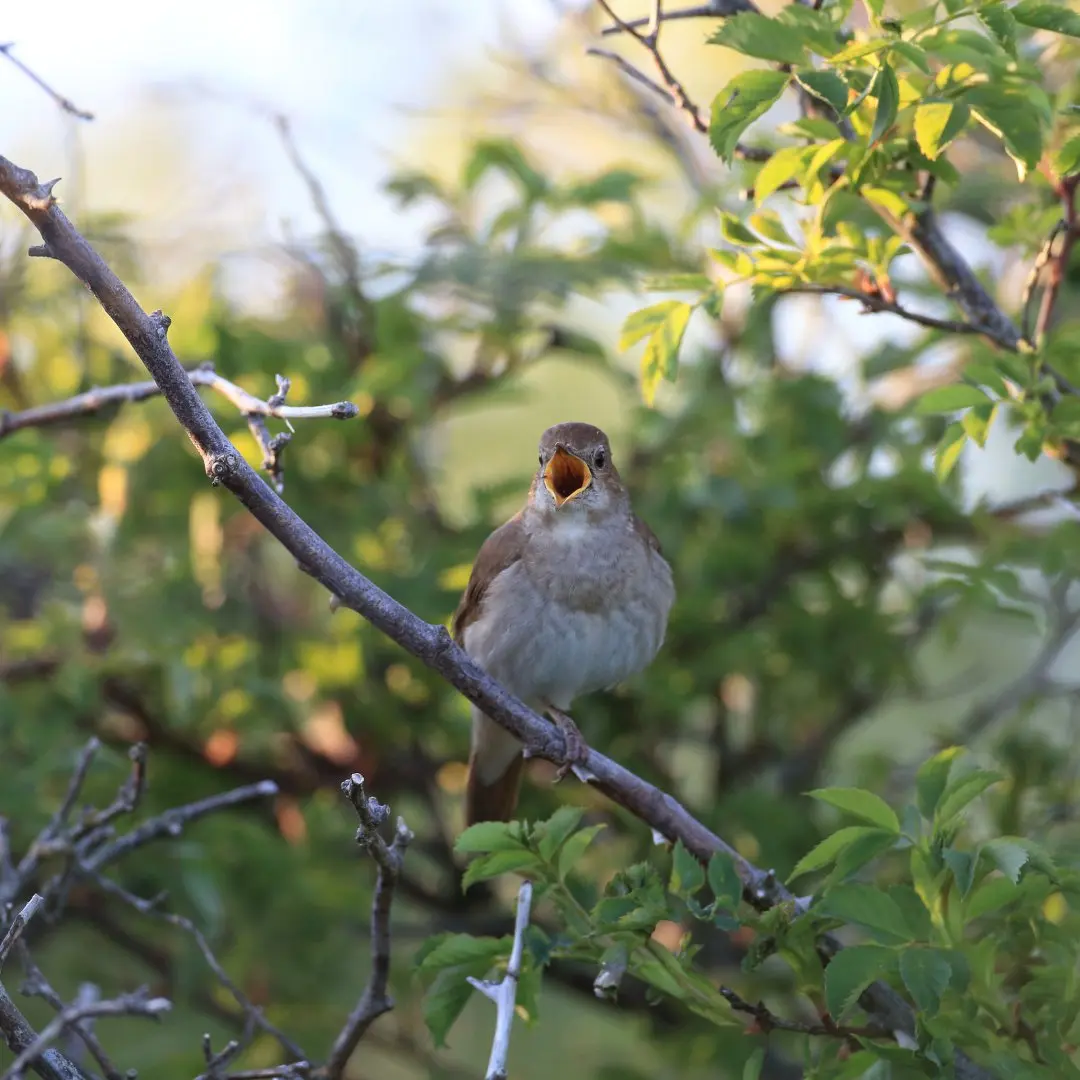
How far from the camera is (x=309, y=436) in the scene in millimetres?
4617

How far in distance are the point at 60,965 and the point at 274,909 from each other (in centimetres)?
120

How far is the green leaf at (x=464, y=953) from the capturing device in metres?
2.67

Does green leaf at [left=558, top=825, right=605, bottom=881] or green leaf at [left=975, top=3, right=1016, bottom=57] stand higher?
green leaf at [left=975, top=3, right=1016, bottom=57]

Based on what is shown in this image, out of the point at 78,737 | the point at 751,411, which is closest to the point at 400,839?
the point at 78,737

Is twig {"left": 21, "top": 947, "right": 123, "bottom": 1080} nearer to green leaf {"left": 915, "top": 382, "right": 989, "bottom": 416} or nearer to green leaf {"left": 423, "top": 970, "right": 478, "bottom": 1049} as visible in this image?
green leaf {"left": 423, "top": 970, "right": 478, "bottom": 1049}

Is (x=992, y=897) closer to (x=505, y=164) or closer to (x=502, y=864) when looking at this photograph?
(x=502, y=864)

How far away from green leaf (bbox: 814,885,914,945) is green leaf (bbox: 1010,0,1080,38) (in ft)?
5.16

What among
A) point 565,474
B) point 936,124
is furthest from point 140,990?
point 565,474

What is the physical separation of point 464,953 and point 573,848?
11.4 inches

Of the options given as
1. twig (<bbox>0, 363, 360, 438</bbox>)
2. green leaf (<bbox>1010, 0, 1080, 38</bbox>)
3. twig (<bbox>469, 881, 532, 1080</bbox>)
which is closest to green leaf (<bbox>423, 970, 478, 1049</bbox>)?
twig (<bbox>469, 881, 532, 1080</bbox>)

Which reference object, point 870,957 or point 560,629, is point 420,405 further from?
point 870,957

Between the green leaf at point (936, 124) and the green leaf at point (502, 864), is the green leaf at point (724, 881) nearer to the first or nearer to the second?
the green leaf at point (502, 864)

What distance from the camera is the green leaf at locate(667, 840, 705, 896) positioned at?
2.59 meters

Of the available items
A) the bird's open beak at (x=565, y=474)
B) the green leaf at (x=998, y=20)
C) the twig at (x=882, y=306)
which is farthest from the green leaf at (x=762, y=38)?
the bird's open beak at (x=565, y=474)
